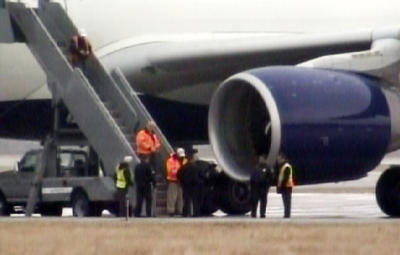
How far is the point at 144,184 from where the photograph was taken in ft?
81.7

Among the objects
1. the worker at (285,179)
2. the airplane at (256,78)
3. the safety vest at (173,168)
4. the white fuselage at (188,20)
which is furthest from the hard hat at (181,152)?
the white fuselage at (188,20)

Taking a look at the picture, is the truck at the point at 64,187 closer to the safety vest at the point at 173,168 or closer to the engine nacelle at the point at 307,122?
the safety vest at the point at 173,168

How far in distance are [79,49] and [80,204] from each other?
86.0 inches

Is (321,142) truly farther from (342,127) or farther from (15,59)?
(15,59)

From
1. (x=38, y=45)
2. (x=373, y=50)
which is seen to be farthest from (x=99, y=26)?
(x=373, y=50)

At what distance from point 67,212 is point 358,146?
8171 mm

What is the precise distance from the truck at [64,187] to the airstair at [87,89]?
282 mm

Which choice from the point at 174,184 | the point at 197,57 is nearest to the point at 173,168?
the point at 174,184

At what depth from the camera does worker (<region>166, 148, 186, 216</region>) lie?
83.1 feet

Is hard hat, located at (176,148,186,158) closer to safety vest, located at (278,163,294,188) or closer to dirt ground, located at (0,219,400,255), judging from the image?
safety vest, located at (278,163,294,188)

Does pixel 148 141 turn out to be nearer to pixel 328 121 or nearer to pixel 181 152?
pixel 181 152

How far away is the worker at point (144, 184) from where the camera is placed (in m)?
24.8

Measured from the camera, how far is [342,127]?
77.3ft

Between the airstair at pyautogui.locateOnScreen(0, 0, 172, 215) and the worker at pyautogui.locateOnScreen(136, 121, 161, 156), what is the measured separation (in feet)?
0.63
